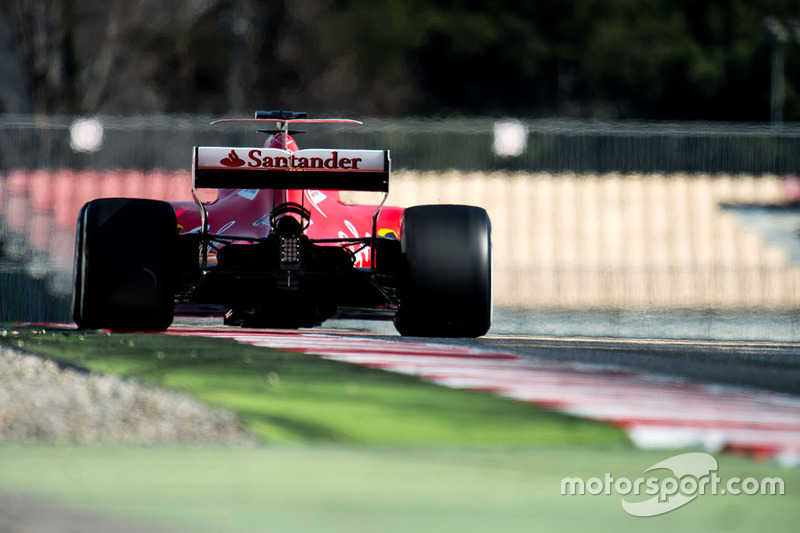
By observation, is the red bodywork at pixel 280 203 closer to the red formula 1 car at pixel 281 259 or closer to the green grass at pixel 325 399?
the red formula 1 car at pixel 281 259

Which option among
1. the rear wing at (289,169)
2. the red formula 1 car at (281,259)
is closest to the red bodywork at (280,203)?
the red formula 1 car at (281,259)

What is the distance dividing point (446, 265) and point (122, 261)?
1730mm

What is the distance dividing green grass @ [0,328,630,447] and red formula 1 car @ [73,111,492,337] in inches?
12.7

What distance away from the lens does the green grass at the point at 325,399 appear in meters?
5.46

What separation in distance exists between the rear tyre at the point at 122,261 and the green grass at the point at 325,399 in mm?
177

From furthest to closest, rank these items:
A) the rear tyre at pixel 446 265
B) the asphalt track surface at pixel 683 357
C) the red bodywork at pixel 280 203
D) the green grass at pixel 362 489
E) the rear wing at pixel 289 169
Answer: the red bodywork at pixel 280 203 < the rear tyre at pixel 446 265 < the rear wing at pixel 289 169 < the asphalt track surface at pixel 683 357 < the green grass at pixel 362 489

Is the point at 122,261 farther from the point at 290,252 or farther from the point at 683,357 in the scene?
the point at 683,357

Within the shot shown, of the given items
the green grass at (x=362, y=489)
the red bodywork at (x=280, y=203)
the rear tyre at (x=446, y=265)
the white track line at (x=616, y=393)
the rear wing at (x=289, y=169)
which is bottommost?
the green grass at (x=362, y=489)

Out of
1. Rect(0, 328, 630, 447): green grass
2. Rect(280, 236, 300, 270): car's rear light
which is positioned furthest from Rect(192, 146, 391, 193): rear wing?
Rect(0, 328, 630, 447): green grass

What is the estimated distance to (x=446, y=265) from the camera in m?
8.20

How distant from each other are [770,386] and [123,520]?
4170 mm

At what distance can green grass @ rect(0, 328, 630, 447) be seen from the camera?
546 cm

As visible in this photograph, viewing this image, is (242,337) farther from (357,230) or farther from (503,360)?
(503,360)

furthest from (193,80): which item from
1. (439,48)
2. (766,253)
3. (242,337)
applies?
(242,337)
